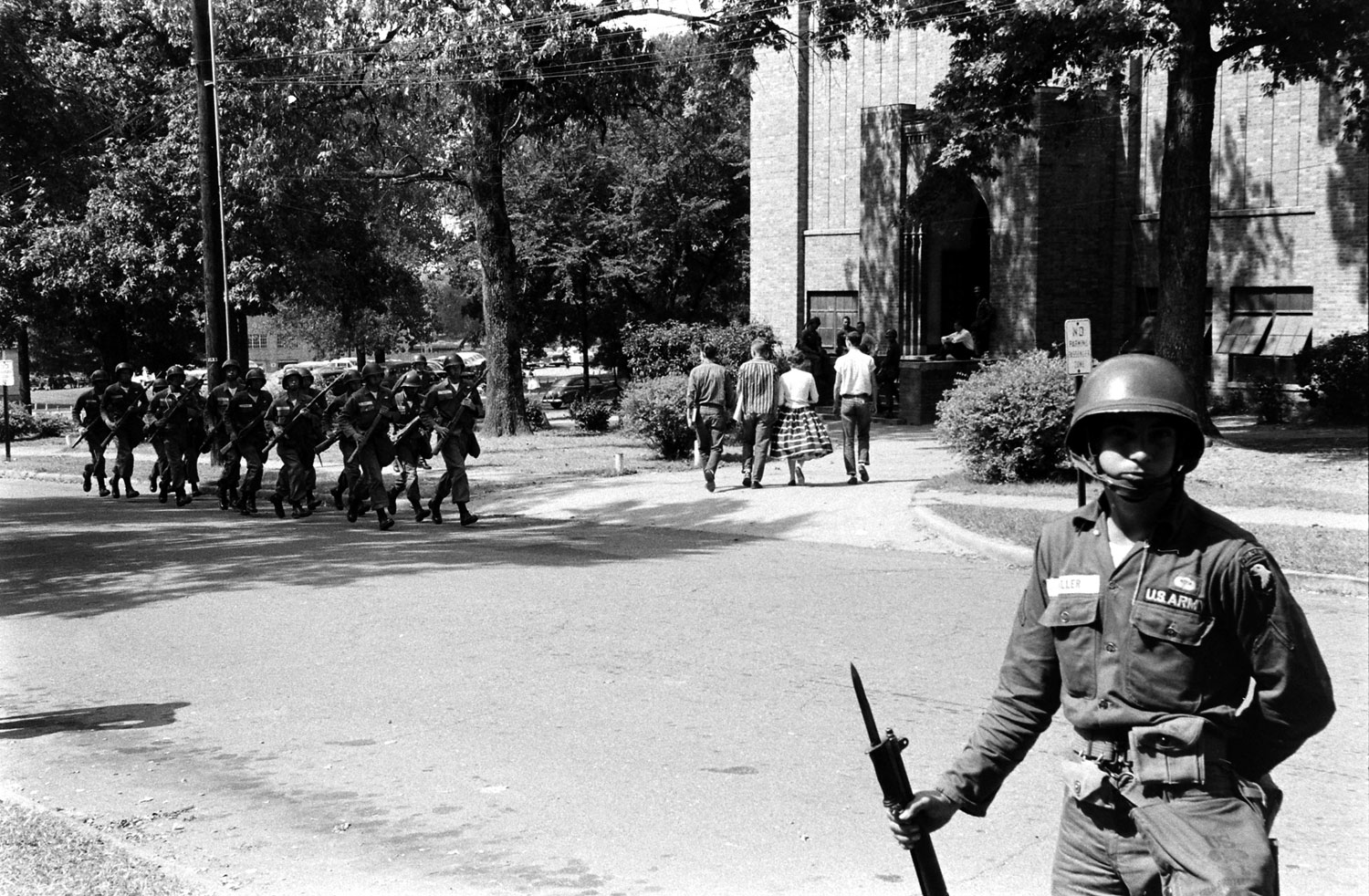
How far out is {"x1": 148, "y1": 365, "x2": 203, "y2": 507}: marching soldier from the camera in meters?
19.6

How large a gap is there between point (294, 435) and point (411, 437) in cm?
184

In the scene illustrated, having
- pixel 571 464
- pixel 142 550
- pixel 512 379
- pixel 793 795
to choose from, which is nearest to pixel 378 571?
pixel 142 550

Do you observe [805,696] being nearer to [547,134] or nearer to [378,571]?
[378,571]

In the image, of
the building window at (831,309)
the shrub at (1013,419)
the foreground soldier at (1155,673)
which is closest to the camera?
the foreground soldier at (1155,673)

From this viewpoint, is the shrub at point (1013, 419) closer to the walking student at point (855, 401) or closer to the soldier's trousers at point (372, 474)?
the walking student at point (855, 401)

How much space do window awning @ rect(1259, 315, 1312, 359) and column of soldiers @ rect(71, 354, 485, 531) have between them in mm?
16790

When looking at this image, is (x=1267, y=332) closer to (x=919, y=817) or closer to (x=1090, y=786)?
(x=1090, y=786)

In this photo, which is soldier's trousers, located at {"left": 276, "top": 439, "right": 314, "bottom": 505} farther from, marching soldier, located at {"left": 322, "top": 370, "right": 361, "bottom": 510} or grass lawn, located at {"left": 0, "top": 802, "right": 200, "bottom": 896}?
grass lawn, located at {"left": 0, "top": 802, "right": 200, "bottom": 896}

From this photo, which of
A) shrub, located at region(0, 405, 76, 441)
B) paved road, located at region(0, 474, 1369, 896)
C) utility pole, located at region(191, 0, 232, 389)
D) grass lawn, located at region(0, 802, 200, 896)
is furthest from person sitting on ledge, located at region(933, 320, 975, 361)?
grass lawn, located at region(0, 802, 200, 896)

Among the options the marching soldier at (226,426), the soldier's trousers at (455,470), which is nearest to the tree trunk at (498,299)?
the marching soldier at (226,426)

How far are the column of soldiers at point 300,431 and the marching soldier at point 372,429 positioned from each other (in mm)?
11

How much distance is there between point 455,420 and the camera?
15.5 m

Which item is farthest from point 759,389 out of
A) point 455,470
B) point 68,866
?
point 68,866

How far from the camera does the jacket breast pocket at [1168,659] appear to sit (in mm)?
3111
